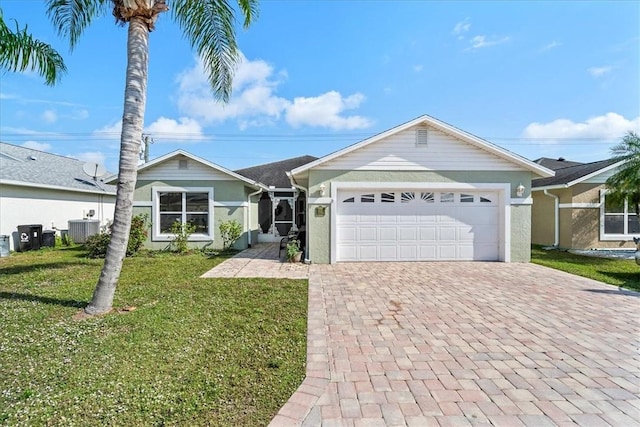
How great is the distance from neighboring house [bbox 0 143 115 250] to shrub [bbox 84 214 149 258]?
4.33 meters

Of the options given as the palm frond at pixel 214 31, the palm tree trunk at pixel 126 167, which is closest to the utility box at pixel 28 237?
the palm tree trunk at pixel 126 167

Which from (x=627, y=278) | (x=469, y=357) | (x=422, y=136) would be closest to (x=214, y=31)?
(x=422, y=136)

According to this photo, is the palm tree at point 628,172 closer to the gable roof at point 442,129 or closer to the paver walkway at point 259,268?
the gable roof at point 442,129

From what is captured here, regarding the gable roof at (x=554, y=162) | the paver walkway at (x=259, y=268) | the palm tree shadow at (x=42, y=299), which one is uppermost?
the gable roof at (x=554, y=162)

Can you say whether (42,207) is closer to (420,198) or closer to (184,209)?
(184,209)

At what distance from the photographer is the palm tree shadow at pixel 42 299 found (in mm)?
5727

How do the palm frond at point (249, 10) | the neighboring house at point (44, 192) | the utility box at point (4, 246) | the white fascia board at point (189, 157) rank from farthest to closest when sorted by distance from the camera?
the neighboring house at point (44, 192)
the white fascia board at point (189, 157)
the utility box at point (4, 246)
the palm frond at point (249, 10)

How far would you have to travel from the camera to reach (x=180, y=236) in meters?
12.5

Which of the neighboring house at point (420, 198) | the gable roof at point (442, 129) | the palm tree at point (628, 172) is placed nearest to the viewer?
the gable roof at point (442, 129)

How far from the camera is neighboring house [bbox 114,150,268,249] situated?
41.8 ft

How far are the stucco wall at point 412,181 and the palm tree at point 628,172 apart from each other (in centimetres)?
466

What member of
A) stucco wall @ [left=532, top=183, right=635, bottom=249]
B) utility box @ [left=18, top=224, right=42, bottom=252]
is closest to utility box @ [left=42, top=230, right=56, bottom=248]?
utility box @ [left=18, top=224, right=42, bottom=252]

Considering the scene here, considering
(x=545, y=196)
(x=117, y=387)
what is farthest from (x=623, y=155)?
(x=117, y=387)

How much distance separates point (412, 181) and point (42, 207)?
56.1 ft
